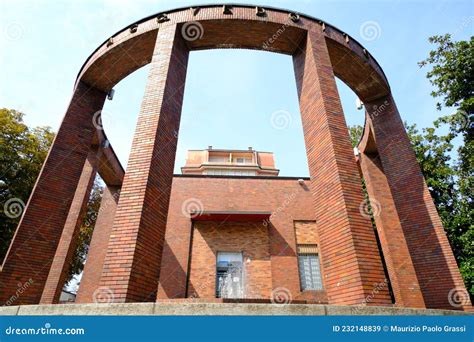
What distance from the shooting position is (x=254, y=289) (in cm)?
1239

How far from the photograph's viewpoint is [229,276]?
12.8 metres

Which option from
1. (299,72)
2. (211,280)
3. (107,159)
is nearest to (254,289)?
(211,280)

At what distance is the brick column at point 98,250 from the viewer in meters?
12.5

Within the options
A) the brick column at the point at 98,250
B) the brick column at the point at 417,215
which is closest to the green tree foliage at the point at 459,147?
the brick column at the point at 417,215

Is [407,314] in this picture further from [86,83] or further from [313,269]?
[313,269]

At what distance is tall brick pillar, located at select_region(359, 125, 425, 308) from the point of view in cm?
837

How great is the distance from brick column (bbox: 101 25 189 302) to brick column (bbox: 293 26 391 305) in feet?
9.79

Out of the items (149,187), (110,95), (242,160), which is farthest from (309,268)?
(242,160)

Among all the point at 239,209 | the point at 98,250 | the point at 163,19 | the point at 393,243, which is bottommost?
the point at 393,243

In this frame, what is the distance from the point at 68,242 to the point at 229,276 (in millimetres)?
6911

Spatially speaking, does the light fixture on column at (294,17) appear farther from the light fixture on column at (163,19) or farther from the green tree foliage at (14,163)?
the green tree foliage at (14,163)

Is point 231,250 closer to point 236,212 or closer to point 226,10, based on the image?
point 236,212

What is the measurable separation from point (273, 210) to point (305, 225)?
1.79 meters

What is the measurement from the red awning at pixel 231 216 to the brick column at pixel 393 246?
5.09 m
